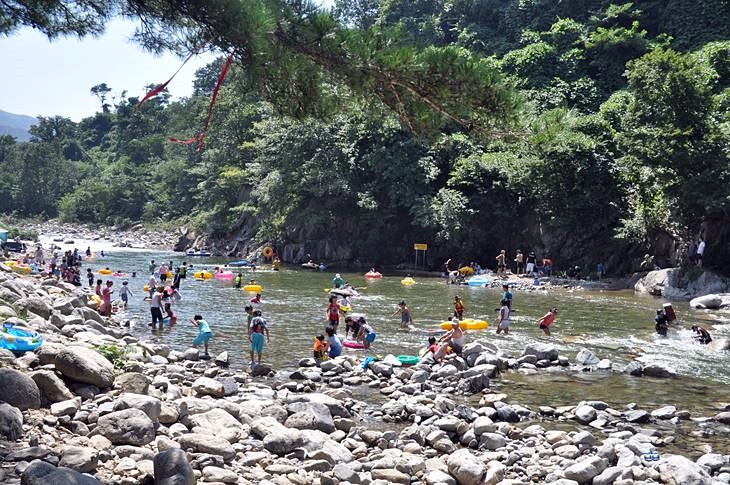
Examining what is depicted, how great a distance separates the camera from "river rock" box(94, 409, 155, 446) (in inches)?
301

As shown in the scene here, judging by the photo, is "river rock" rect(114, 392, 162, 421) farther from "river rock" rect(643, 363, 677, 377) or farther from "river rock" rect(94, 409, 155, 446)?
"river rock" rect(643, 363, 677, 377)

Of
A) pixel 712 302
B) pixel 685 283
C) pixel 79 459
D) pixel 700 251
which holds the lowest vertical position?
pixel 79 459

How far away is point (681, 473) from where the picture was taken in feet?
26.1

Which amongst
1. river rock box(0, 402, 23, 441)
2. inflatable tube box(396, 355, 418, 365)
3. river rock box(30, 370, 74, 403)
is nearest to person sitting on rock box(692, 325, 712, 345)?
inflatable tube box(396, 355, 418, 365)

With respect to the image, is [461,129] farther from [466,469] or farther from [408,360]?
[408,360]

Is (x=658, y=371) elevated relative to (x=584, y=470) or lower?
elevated

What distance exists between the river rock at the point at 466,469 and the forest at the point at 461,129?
4.00 meters

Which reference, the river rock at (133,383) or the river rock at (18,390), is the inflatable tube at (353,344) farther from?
the river rock at (18,390)

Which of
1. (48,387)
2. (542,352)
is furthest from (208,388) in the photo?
(542,352)

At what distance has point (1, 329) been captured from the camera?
33.9 ft

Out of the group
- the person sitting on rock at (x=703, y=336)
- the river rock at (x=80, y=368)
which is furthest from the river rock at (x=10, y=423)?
the person sitting on rock at (x=703, y=336)

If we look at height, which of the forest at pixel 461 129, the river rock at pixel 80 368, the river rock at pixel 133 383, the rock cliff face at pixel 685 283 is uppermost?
the forest at pixel 461 129

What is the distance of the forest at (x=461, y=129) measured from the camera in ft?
25.0

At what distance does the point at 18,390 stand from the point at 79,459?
1.83 metres
